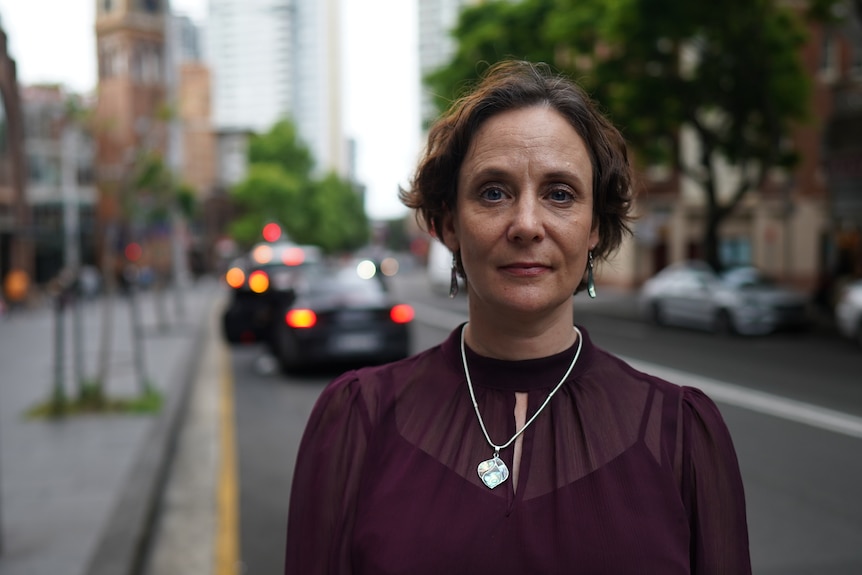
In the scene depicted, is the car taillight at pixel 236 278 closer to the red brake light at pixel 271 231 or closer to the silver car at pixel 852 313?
the silver car at pixel 852 313

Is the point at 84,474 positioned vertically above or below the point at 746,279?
below

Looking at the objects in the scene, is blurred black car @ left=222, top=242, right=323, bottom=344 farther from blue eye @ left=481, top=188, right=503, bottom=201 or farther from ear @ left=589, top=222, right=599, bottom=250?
blue eye @ left=481, top=188, right=503, bottom=201

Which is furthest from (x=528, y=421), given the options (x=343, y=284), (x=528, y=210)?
(x=343, y=284)

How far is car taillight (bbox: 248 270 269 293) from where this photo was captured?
15039mm

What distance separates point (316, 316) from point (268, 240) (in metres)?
16.3

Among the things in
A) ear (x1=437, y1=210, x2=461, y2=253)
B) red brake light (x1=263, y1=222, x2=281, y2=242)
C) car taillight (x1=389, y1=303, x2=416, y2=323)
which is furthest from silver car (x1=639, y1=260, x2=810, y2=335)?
ear (x1=437, y1=210, x2=461, y2=253)

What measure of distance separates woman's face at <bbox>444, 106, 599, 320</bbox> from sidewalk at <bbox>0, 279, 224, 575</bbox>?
12.0 ft

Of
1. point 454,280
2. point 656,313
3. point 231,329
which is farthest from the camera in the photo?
point 656,313

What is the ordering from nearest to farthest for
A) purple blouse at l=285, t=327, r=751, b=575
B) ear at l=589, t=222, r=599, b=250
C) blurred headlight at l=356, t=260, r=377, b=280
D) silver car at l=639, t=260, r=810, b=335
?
1. purple blouse at l=285, t=327, r=751, b=575
2. ear at l=589, t=222, r=599, b=250
3. blurred headlight at l=356, t=260, r=377, b=280
4. silver car at l=639, t=260, r=810, b=335

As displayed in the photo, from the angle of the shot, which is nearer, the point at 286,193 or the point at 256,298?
the point at 256,298

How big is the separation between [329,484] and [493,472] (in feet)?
1.12

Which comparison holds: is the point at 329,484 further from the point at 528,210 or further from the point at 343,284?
the point at 343,284

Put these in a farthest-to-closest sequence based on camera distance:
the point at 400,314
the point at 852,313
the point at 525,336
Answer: the point at 852,313, the point at 400,314, the point at 525,336

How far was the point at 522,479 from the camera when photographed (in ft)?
5.71
